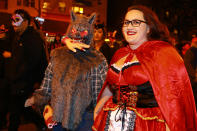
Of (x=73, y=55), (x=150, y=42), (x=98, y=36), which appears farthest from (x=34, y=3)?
(x=150, y=42)

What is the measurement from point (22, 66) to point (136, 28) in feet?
8.41

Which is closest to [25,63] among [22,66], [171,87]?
[22,66]

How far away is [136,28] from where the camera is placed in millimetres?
2627

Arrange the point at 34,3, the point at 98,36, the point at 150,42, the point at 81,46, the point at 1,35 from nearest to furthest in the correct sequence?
the point at 150,42 < the point at 81,46 < the point at 1,35 < the point at 98,36 < the point at 34,3

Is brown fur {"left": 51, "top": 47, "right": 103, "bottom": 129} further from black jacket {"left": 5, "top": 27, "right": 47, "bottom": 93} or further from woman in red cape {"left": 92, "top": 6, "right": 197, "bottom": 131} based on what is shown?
black jacket {"left": 5, "top": 27, "right": 47, "bottom": 93}

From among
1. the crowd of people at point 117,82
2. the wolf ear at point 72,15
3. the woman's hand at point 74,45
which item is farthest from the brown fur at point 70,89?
the wolf ear at point 72,15

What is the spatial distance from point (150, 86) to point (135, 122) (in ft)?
1.21

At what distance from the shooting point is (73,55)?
3242mm

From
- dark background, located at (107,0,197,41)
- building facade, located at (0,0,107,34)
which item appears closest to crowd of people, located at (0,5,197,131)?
building facade, located at (0,0,107,34)

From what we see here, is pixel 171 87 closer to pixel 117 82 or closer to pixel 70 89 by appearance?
pixel 117 82

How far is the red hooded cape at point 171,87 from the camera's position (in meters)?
2.32

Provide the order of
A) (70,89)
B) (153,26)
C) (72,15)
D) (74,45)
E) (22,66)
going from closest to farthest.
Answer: (153,26) → (70,89) → (74,45) → (72,15) → (22,66)

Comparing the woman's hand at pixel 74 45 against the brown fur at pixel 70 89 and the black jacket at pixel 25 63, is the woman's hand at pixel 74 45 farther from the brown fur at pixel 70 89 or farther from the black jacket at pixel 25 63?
the black jacket at pixel 25 63

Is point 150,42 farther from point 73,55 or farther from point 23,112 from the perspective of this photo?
point 23,112
